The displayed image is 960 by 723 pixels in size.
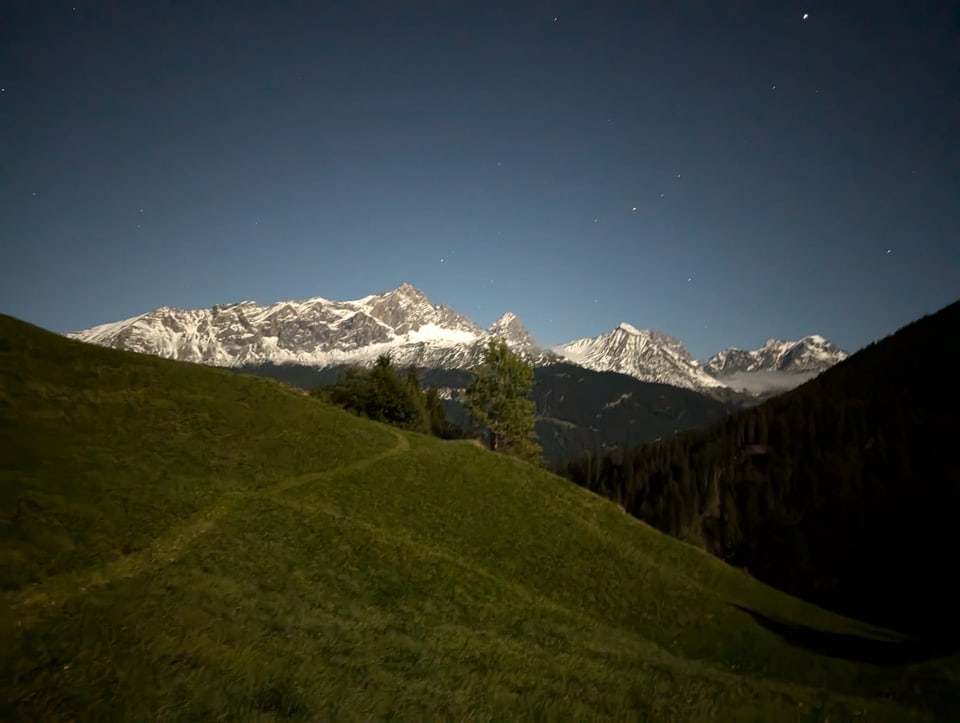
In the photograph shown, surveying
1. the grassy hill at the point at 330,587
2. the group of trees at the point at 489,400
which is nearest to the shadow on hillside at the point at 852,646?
the grassy hill at the point at 330,587

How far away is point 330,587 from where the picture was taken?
77.2ft

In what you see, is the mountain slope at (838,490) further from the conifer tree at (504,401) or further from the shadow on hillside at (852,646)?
the conifer tree at (504,401)

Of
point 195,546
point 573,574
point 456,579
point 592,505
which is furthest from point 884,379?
point 195,546

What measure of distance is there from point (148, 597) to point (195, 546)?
240 inches

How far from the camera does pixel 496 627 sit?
82.8 feet

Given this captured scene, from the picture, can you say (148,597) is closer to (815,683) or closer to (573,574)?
(573,574)

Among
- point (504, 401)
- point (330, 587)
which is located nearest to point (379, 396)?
point (504, 401)

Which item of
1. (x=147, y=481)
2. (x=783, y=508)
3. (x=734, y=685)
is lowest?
(x=783, y=508)

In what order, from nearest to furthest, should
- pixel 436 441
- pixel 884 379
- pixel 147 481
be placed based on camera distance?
pixel 147 481 → pixel 436 441 → pixel 884 379

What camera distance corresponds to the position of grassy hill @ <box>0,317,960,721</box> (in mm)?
13164

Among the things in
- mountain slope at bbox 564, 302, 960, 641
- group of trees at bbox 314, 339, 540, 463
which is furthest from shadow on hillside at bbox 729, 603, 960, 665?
mountain slope at bbox 564, 302, 960, 641

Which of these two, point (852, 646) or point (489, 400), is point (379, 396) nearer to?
point (489, 400)

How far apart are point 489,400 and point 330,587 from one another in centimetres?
6383

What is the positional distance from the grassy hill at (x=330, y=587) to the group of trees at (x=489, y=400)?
97.6ft
